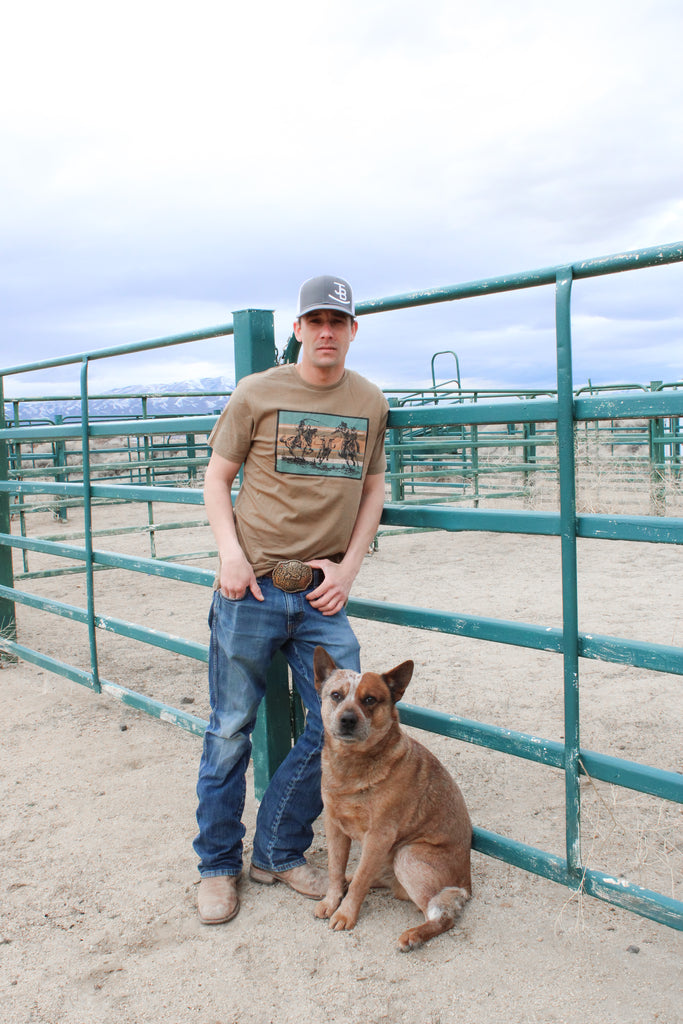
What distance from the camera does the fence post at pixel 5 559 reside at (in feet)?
16.6

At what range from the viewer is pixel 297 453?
242cm

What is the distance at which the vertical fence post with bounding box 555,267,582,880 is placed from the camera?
6.88 feet

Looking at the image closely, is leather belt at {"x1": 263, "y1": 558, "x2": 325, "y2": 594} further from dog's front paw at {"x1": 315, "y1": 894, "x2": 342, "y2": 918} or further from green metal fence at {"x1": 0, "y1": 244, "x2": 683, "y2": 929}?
dog's front paw at {"x1": 315, "y1": 894, "x2": 342, "y2": 918}

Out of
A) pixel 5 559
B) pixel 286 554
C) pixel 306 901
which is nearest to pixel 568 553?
pixel 286 554

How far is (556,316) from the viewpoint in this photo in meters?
2.10

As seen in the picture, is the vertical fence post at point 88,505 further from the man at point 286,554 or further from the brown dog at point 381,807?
the brown dog at point 381,807

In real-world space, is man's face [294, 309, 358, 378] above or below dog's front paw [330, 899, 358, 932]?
above

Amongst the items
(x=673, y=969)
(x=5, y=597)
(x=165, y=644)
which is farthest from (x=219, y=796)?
(x=5, y=597)

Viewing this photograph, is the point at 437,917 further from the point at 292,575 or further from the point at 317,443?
the point at 317,443

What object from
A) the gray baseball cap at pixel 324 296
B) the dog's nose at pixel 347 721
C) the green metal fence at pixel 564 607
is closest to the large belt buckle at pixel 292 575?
the green metal fence at pixel 564 607

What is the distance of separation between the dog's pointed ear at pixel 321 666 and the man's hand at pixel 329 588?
16 centimetres

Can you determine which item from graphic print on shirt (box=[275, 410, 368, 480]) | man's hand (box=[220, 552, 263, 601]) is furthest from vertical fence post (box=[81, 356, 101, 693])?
graphic print on shirt (box=[275, 410, 368, 480])

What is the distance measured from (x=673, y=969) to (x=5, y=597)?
14.2 feet

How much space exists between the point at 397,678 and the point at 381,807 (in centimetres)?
36
